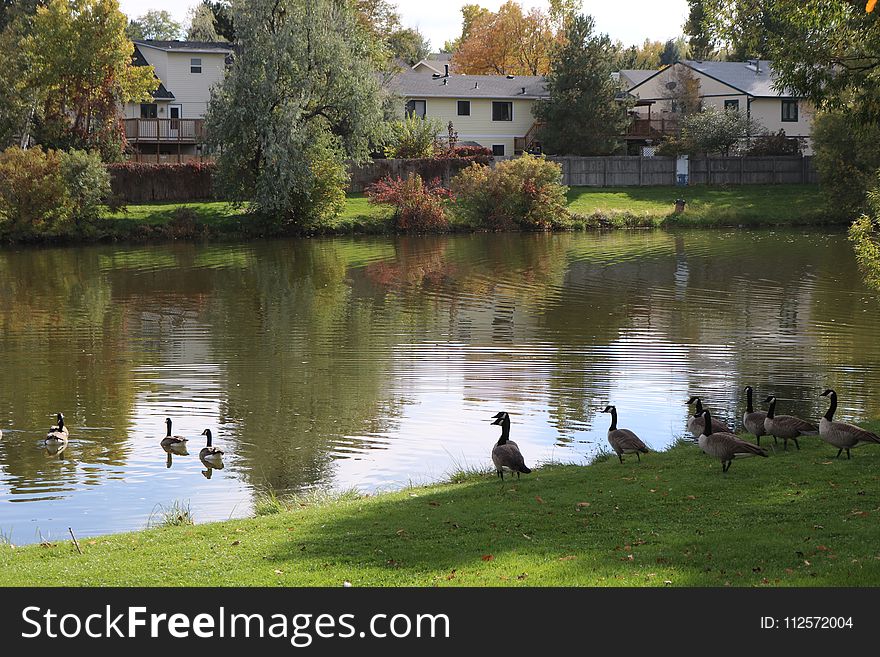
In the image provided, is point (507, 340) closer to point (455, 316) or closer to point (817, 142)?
point (455, 316)

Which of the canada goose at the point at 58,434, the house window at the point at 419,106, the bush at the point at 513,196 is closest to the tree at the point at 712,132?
the bush at the point at 513,196

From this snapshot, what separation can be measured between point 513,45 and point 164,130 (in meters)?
51.5

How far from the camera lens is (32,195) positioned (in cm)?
5950

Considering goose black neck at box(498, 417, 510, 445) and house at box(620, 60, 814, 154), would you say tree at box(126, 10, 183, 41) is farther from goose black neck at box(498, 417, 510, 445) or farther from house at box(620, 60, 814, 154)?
goose black neck at box(498, 417, 510, 445)

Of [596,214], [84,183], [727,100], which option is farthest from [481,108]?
[84,183]

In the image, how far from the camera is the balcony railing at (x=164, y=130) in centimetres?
7581

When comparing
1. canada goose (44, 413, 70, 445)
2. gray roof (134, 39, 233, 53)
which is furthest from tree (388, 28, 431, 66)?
canada goose (44, 413, 70, 445)

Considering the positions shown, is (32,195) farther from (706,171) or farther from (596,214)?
(706,171)

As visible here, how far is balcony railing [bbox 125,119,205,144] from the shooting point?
249 ft

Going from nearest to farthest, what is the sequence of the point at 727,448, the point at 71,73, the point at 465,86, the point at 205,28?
1. the point at 727,448
2. the point at 71,73
3. the point at 465,86
4. the point at 205,28

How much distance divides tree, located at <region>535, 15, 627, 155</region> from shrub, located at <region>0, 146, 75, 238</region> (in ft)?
124

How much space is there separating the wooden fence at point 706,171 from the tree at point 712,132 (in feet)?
3.26

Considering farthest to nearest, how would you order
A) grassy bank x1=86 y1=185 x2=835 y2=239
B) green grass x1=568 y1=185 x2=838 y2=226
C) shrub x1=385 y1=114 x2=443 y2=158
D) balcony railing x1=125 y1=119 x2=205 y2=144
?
shrub x1=385 y1=114 x2=443 y2=158
balcony railing x1=125 y1=119 x2=205 y2=144
green grass x1=568 y1=185 x2=838 y2=226
grassy bank x1=86 y1=185 x2=835 y2=239

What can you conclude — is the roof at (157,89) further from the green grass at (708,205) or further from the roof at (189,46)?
the green grass at (708,205)
